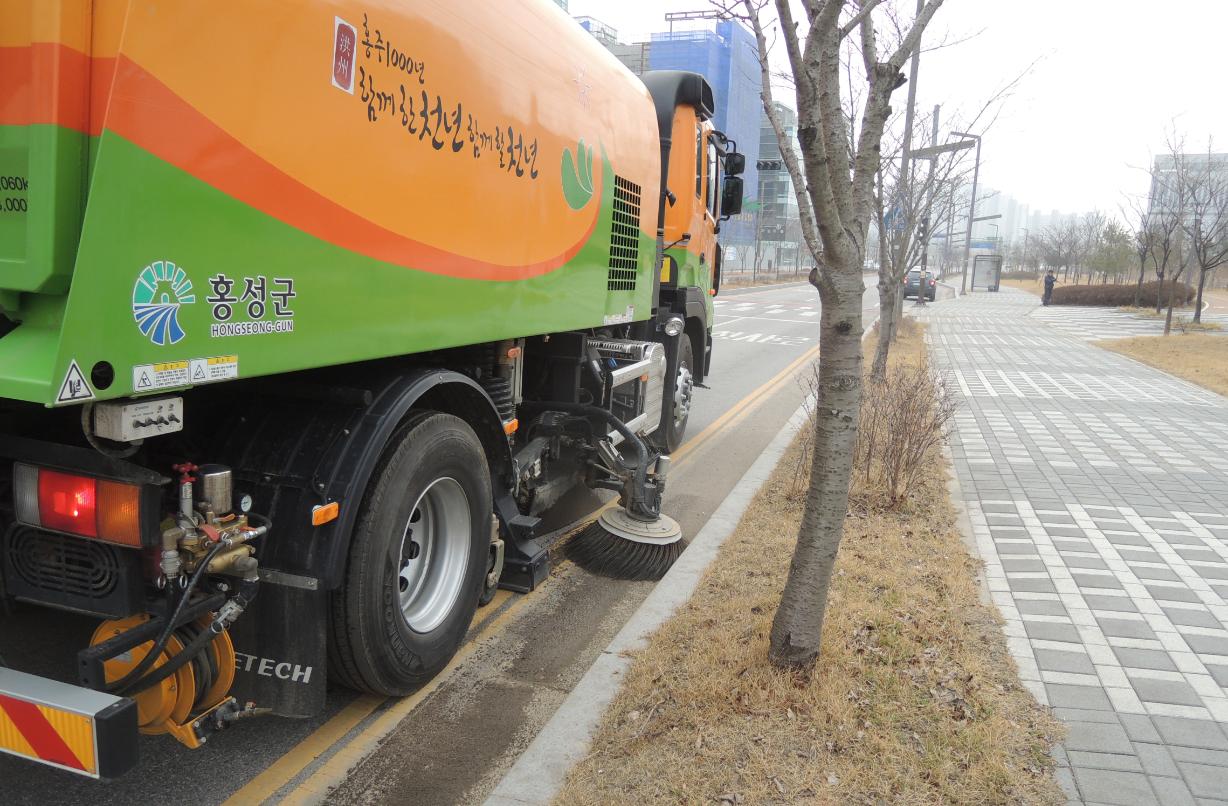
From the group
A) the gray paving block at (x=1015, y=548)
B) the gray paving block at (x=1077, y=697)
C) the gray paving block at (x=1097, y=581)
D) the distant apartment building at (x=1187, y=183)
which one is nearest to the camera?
the gray paving block at (x=1077, y=697)

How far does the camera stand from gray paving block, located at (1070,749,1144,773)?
9.64 ft

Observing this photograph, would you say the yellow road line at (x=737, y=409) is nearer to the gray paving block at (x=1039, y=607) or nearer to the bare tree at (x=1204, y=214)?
the gray paving block at (x=1039, y=607)

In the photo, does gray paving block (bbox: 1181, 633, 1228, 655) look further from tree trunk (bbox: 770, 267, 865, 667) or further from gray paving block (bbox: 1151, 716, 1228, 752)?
tree trunk (bbox: 770, 267, 865, 667)

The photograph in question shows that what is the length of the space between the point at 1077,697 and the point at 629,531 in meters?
2.46

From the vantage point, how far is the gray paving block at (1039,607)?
4258 mm

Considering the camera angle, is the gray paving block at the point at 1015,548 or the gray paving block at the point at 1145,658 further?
the gray paving block at the point at 1015,548

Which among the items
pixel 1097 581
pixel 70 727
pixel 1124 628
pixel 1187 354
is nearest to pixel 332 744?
pixel 70 727

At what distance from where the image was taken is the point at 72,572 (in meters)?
2.42

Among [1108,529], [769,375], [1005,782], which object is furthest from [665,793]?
[769,375]

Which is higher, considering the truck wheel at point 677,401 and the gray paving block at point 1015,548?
the truck wheel at point 677,401

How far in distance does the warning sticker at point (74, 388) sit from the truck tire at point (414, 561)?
1.18m

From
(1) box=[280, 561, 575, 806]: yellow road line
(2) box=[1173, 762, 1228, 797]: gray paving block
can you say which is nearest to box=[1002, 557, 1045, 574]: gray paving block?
(2) box=[1173, 762, 1228, 797]: gray paving block

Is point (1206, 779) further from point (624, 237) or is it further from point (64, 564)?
point (624, 237)

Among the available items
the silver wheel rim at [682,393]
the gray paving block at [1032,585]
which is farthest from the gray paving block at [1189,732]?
the silver wheel rim at [682,393]
